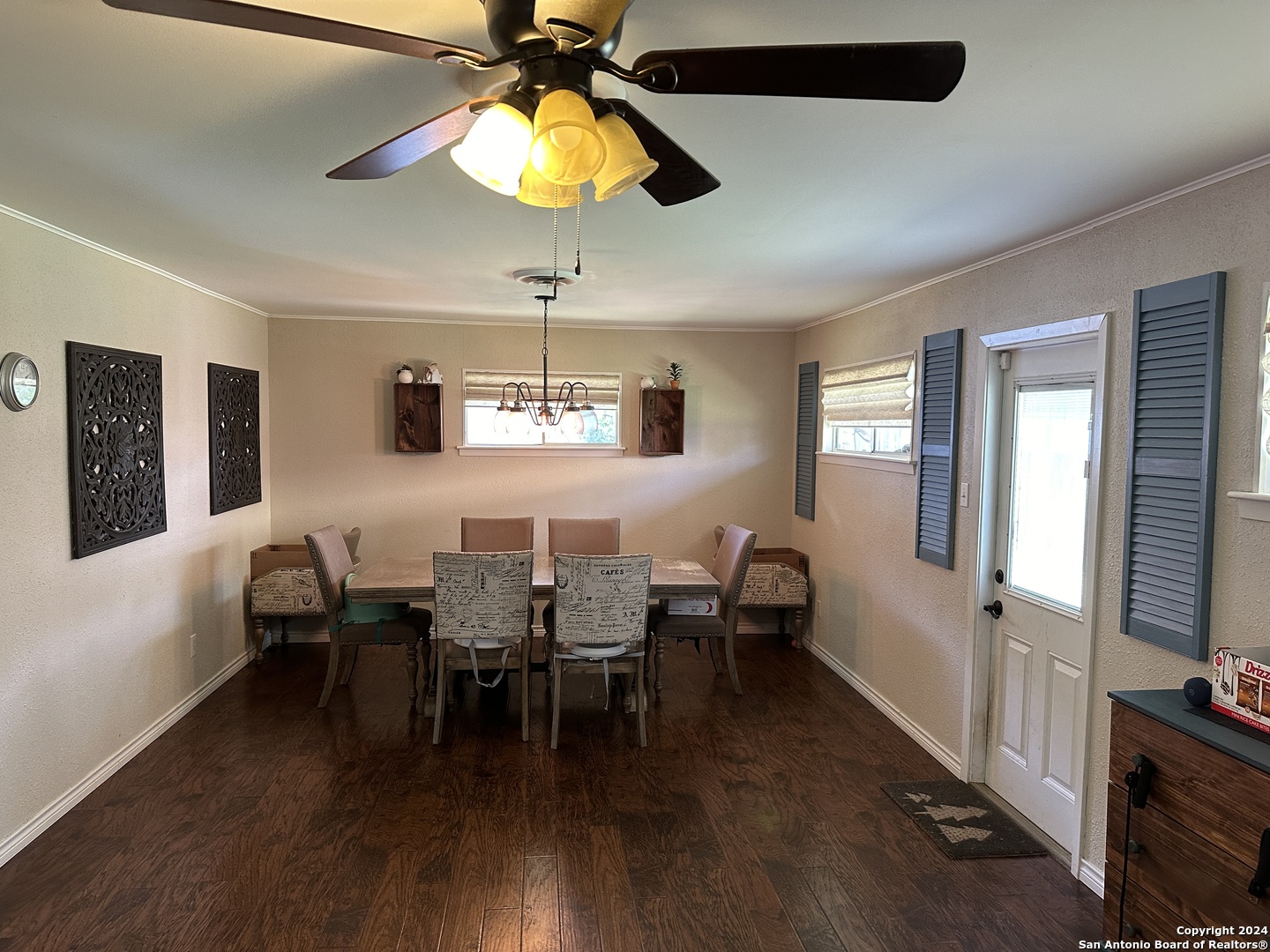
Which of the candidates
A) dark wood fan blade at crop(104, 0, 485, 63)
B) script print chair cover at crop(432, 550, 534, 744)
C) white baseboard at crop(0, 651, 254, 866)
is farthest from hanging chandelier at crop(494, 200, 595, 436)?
white baseboard at crop(0, 651, 254, 866)

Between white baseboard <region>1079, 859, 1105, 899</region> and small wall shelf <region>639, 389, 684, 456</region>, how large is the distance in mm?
3745

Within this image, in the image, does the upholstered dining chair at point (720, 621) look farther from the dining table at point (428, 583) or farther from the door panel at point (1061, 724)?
the door panel at point (1061, 724)

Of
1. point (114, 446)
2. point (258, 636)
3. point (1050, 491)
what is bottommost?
point (258, 636)

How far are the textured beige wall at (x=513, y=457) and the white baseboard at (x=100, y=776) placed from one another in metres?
1.57

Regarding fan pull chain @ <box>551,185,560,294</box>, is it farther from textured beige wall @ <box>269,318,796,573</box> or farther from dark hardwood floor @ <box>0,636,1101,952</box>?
dark hardwood floor @ <box>0,636,1101,952</box>

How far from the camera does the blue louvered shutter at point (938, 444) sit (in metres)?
3.54

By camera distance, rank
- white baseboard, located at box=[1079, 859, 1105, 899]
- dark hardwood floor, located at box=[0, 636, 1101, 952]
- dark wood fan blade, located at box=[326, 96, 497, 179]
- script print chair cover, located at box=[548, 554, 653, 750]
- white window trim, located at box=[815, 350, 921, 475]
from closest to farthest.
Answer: dark wood fan blade, located at box=[326, 96, 497, 179], dark hardwood floor, located at box=[0, 636, 1101, 952], white baseboard, located at box=[1079, 859, 1105, 899], script print chair cover, located at box=[548, 554, 653, 750], white window trim, located at box=[815, 350, 921, 475]

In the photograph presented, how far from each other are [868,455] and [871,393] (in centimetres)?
37

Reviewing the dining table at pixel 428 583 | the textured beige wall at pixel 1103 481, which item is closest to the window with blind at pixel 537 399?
the dining table at pixel 428 583

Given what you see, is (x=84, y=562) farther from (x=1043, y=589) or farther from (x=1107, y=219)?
(x=1107, y=219)

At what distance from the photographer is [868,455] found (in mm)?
4547

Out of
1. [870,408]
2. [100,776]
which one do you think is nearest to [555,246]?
[870,408]

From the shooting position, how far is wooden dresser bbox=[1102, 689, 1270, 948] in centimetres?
168

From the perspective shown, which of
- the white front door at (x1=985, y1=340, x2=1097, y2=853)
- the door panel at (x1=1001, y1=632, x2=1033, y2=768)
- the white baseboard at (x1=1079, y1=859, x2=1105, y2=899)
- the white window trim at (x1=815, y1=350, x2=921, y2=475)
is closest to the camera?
the white baseboard at (x1=1079, y1=859, x2=1105, y2=899)
